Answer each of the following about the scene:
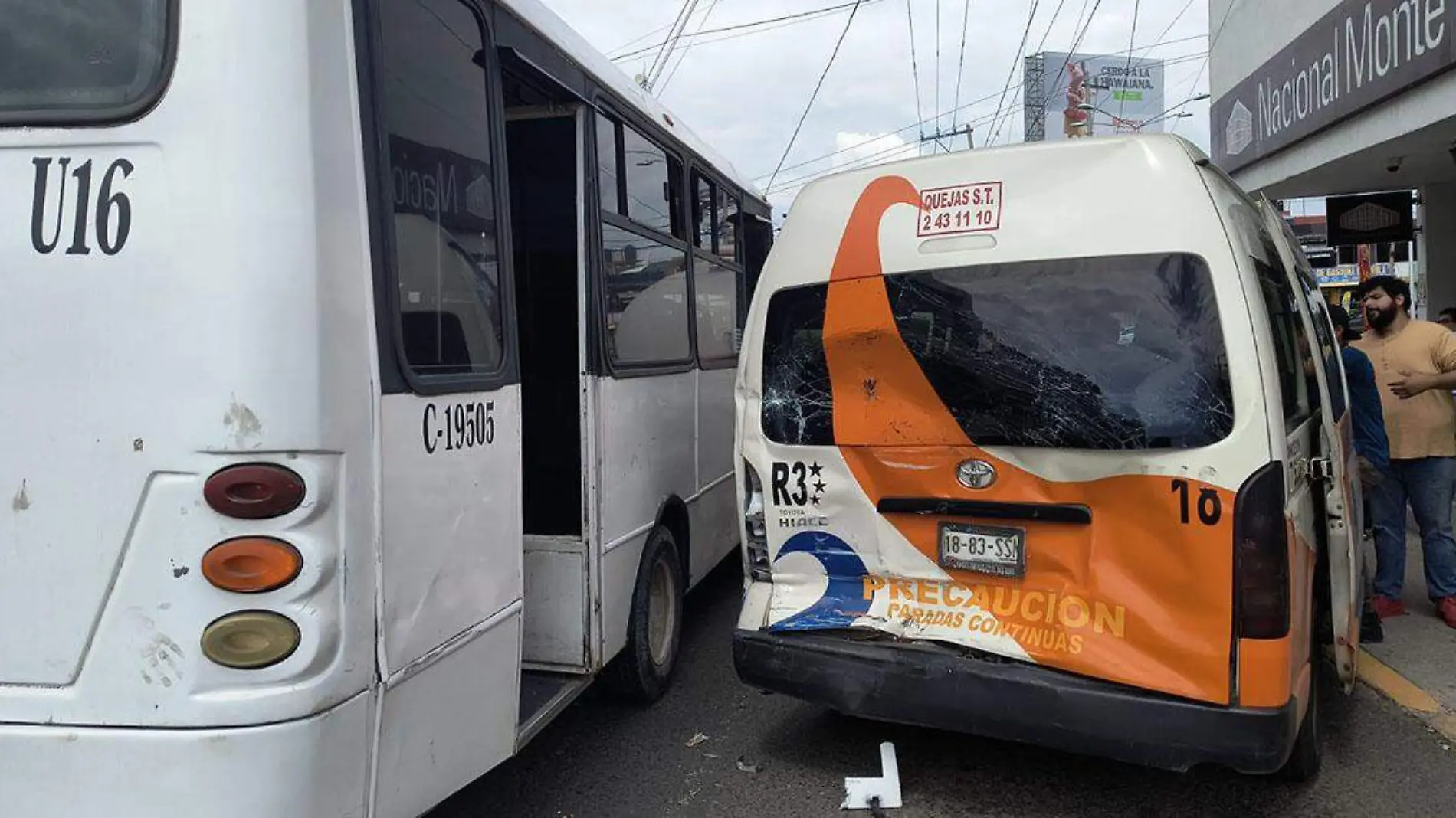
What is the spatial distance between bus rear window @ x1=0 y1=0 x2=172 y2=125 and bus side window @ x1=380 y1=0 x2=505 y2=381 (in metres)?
0.53

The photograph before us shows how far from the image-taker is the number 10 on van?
11.6 ft

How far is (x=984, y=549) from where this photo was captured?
3.51 meters

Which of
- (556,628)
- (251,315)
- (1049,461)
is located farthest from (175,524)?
(1049,461)

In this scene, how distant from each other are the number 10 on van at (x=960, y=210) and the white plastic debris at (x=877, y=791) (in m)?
2.05

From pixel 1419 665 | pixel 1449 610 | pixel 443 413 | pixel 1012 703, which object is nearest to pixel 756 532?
pixel 1012 703

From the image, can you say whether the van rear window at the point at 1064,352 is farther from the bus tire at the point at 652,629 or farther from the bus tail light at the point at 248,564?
the bus tail light at the point at 248,564

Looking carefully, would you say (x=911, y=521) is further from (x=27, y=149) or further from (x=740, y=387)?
(x=27, y=149)

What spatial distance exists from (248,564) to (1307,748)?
3595 mm

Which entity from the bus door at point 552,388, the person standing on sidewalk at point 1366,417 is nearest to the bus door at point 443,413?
the bus door at point 552,388

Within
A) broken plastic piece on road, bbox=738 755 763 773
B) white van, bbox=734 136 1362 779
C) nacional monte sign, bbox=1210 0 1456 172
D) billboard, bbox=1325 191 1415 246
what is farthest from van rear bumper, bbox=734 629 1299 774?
billboard, bbox=1325 191 1415 246

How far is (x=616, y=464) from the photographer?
4234mm

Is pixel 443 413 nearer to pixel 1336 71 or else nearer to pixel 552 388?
pixel 552 388

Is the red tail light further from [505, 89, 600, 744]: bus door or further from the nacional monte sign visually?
the nacional monte sign

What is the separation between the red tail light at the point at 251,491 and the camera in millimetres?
2117
